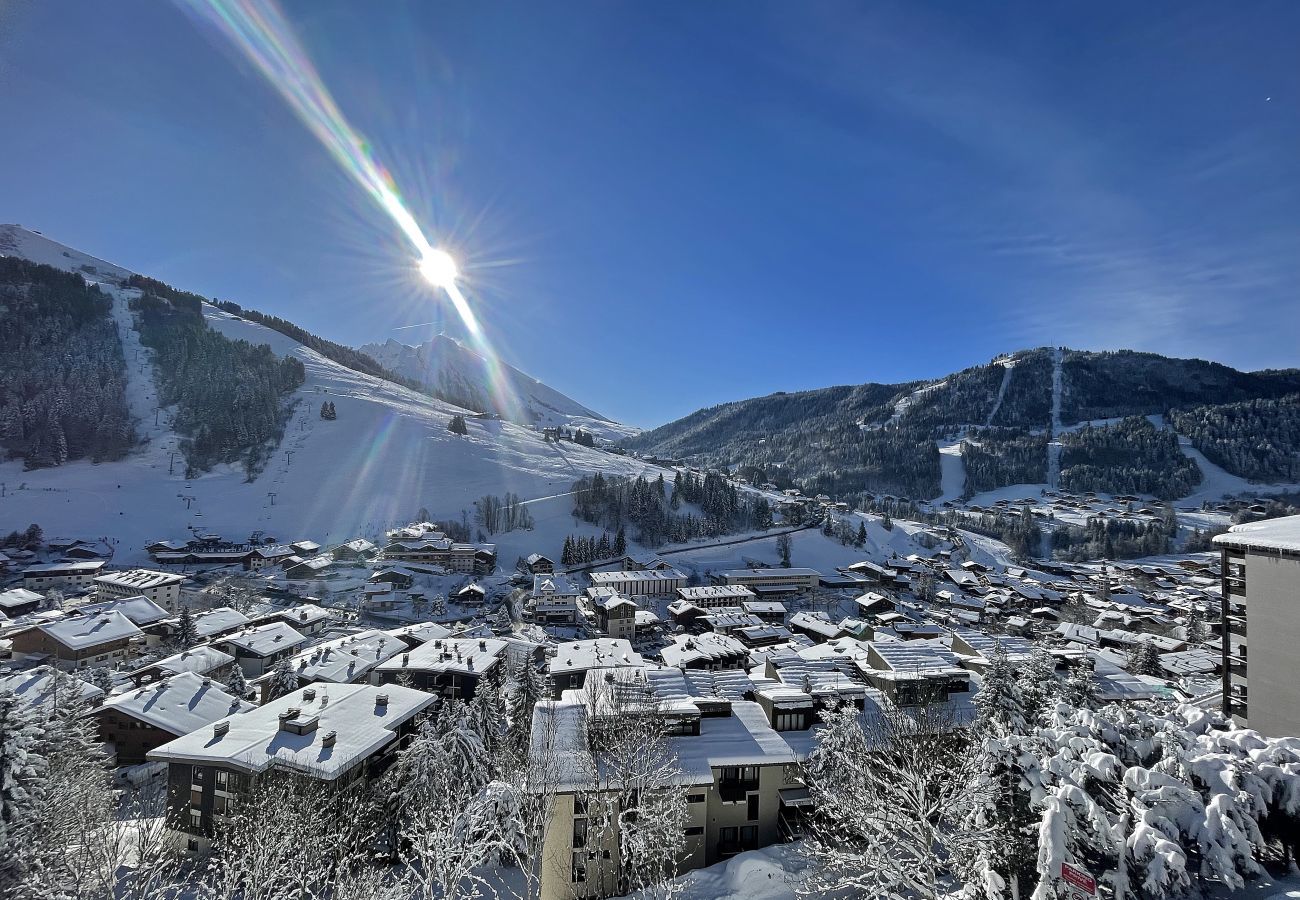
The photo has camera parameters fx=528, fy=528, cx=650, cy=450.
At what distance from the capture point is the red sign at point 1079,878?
5.80 metres

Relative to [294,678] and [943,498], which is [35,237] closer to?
[294,678]

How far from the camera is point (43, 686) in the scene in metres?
24.3

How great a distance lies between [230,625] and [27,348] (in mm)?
113843

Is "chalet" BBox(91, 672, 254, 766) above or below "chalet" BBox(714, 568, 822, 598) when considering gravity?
above

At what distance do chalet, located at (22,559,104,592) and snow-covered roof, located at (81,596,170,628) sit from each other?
22461 mm

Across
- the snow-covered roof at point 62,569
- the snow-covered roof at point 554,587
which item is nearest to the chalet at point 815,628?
the snow-covered roof at point 554,587

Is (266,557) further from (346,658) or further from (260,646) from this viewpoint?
(346,658)

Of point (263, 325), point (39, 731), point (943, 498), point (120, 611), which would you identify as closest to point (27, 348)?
point (263, 325)

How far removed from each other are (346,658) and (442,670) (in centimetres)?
699

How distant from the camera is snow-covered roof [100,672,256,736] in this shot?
2353 centimetres

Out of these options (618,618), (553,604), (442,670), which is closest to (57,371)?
(553,604)

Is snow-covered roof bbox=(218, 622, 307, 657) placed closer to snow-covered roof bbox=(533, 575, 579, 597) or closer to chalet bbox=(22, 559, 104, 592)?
snow-covered roof bbox=(533, 575, 579, 597)

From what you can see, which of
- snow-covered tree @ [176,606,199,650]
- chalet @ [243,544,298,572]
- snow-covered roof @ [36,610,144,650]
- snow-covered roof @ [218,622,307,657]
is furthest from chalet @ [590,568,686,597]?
chalet @ [243,544,298,572]

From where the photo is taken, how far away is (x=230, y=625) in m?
40.9
